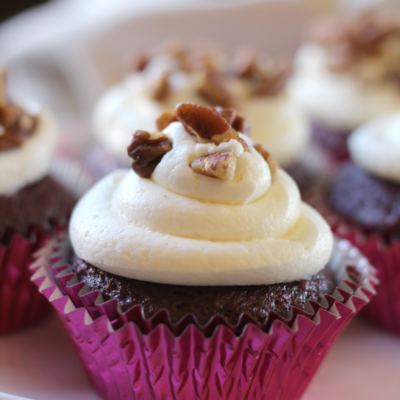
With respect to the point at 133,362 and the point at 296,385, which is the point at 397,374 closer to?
the point at 296,385

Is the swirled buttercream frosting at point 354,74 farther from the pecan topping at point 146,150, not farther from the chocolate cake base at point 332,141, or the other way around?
the pecan topping at point 146,150

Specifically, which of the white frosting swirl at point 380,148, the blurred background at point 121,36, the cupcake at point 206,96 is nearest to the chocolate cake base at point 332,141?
the cupcake at point 206,96

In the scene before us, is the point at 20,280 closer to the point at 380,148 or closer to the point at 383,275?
the point at 383,275

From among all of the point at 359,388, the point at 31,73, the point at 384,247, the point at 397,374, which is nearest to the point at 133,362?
the point at 359,388

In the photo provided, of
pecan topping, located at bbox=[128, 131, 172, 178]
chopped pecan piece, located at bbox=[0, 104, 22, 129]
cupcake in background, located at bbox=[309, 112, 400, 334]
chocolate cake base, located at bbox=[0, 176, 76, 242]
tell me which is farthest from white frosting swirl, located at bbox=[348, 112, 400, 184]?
chopped pecan piece, located at bbox=[0, 104, 22, 129]

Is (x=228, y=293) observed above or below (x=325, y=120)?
above

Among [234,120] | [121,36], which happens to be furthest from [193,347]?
[121,36]

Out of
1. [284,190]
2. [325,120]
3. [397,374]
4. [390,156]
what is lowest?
[397,374]
